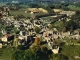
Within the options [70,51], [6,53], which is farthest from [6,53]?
[70,51]

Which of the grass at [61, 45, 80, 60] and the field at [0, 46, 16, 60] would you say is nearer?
the field at [0, 46, 16, 60]

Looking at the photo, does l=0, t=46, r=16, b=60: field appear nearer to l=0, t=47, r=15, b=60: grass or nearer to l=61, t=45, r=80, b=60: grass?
l=0, t=47, r=15, b=60: grass

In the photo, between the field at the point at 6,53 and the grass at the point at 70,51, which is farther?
the grass at the point at 70,51

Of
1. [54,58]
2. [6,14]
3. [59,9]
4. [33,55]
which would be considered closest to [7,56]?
[33,55]

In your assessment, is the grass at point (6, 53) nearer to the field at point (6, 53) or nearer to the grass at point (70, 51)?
the field at point (6, 53)

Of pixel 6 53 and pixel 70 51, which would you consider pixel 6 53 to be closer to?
pixel 6 53

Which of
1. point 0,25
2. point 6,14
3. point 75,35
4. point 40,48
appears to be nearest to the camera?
point 40,48

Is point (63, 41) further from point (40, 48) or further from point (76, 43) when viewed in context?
point (40, 48)

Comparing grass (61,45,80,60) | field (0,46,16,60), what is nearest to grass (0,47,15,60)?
field (0,46,16,60)

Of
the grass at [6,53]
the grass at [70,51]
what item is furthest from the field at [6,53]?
the grass at [70,51]

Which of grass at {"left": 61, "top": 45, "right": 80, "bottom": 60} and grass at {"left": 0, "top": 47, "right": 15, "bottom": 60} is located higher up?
grass at {"left": 0, "top": 47, "right": 15, "bottom": 60}

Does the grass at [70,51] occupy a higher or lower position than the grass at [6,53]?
lower
